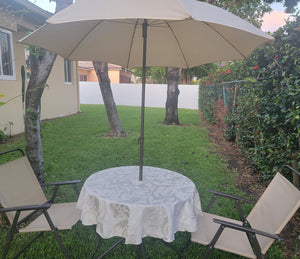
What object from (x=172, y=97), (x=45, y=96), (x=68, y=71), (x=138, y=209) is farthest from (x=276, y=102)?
(x=68, y=71)

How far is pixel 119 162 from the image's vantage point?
17.4 ft

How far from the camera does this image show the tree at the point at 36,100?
3248 mm

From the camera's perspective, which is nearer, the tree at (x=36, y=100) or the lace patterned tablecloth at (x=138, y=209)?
the lace patterned tablecloth at (x=138, y=209)

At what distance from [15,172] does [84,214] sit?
3.53 feet

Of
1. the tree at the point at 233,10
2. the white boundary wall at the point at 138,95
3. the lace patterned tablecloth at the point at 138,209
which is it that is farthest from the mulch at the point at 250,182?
the white boundary wall at the point at 138,95

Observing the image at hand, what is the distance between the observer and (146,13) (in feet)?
4.71

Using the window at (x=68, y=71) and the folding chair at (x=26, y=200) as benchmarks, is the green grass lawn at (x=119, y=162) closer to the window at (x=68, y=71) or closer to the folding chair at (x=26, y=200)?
the folding chair at (x=26, y=200)

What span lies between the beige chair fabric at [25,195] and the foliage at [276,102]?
2720mm

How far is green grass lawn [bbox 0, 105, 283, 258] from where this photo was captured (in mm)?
2582

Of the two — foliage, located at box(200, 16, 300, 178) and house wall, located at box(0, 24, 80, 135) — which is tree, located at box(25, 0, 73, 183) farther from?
foliage, located at box(200, 16, 300, 178)

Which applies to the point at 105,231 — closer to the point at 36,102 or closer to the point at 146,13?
the point at 146,13

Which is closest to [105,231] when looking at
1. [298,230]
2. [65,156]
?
[298,230]

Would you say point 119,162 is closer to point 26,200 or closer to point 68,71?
point 26,200

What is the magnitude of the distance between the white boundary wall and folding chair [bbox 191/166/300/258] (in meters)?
18.7
